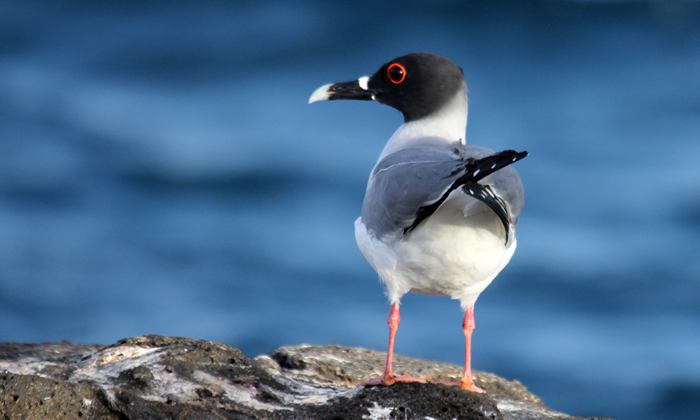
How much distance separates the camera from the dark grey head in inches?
234

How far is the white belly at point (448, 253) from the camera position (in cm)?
440

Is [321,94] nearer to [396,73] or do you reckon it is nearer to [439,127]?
[396,73]

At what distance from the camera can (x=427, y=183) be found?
4.23 metres

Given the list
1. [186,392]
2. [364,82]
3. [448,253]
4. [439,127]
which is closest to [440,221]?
[448,253]

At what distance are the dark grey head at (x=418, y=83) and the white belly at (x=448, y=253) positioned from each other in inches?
63.8

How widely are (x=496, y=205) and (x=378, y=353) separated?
362cm

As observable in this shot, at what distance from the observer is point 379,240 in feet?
15.9

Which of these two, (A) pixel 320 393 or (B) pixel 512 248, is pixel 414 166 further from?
(A) pixel 320 393

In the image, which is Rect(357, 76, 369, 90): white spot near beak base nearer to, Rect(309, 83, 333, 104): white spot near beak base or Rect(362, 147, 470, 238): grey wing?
Rect(309, 83, 333, 104): white spot near beak base

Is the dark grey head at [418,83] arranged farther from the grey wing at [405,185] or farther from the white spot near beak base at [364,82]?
the grey wing at [405,185]

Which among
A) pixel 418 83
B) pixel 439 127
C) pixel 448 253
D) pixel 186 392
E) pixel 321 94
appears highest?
pixel 321 94

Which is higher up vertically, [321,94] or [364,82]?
[364,82]

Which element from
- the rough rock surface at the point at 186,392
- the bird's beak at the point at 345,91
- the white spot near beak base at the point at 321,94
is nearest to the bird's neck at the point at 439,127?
the bird's beak at the point at 345,91

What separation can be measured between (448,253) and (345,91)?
261 centimetres
